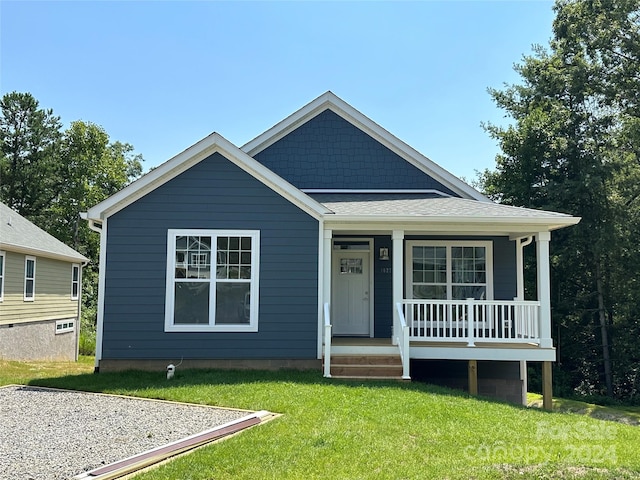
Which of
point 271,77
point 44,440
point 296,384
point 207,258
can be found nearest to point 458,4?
point 271,77

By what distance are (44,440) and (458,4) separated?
39.0ft

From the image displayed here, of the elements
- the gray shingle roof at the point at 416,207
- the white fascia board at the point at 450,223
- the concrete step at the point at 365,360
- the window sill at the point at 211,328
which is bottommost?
the concrete step at the point at 365,360

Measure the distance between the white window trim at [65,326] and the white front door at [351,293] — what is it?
14043 millimetres

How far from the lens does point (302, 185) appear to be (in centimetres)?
1350

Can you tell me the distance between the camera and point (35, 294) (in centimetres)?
1903

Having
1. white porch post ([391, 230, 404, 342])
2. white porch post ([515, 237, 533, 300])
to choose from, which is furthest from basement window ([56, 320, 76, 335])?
white porch post ([515, 237, 533, 300])

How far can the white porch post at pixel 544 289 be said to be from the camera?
33.8 feet

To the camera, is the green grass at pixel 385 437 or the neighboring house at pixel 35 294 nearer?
the green grass at pixel 385 437

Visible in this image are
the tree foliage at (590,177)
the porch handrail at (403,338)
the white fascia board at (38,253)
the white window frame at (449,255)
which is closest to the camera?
the porch handrail at (403,338)

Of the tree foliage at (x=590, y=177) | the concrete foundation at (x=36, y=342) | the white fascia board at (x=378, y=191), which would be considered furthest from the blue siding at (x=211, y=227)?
the tree foliage at (x=590, y=177)

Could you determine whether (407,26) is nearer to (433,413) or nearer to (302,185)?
(302,185)

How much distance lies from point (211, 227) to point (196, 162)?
1264 millimetres

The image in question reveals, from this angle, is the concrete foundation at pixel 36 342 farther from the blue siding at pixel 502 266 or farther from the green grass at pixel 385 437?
the blue siding at pixel 502 266

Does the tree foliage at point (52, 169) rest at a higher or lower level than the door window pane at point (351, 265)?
higher
